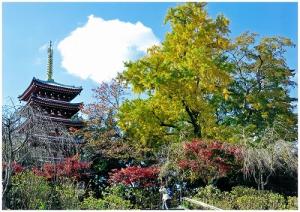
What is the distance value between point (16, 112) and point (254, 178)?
5.63 m

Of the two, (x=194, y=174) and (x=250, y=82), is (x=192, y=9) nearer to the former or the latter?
(x=250, y=82)

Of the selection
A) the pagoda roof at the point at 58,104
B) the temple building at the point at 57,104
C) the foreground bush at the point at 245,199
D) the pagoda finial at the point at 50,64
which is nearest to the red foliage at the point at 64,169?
the temple building at the point at 57,104

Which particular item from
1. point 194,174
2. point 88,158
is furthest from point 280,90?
point 88,158

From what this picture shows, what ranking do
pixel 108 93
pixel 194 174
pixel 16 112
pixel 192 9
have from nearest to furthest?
pixel 16 112, pixel 194 174, pixel 192 9, pixel 108 93

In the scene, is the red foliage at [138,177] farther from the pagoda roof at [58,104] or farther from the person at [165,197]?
the pagoda roof at [58,104]

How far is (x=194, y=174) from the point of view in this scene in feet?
39.9

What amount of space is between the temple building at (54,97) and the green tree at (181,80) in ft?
14.6

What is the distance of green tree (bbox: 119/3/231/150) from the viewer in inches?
533

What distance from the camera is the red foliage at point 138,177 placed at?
1247cm

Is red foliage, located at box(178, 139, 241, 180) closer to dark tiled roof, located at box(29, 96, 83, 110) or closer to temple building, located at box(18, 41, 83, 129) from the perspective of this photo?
temple building, located at box(18, 41, 83, 129)

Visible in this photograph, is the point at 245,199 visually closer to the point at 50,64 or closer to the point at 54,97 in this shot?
the point at 54,97

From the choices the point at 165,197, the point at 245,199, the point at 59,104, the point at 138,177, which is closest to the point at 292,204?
the point at 245,199

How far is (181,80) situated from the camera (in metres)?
13.5

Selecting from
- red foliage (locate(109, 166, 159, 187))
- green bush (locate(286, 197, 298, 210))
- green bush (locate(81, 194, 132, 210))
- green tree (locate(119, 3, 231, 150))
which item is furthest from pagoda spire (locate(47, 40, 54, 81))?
green bush (locate(286, 197, 298, 210))
